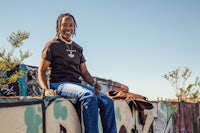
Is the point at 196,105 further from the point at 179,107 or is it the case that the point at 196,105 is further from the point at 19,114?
the point at 19,114

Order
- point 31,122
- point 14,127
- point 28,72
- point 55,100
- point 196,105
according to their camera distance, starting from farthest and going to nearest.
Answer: point 28,72 → point 196,105 → point 55,100 → point 31,122 → point 14,127

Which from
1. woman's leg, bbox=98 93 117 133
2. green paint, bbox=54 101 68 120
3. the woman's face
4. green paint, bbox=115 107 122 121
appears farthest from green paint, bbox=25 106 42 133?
green paint, bbox=115 107 122 121

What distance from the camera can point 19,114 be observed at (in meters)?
3.06

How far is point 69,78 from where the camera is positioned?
3.99m

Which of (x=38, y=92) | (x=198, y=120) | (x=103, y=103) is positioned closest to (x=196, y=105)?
(x=198, y=120)

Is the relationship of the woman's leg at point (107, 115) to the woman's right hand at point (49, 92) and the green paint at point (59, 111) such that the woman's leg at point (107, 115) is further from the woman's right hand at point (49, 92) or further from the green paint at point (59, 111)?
the woman's right hand at point (49, 92)

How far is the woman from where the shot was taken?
3604mm

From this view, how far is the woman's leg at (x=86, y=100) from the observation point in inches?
140

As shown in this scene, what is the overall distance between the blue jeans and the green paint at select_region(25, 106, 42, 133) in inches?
21.7

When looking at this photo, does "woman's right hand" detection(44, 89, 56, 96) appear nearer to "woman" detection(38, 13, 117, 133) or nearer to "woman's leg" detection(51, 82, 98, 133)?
"woman" detection(38, 13, 117, 133)

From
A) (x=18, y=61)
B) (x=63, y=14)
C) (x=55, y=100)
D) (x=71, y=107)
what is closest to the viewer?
(x=55, y=100)

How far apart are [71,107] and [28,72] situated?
1095cm

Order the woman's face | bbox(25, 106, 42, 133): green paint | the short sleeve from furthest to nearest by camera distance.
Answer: the woman's face → the short sleeve → bbox(25, 106, 42, 133): green paint

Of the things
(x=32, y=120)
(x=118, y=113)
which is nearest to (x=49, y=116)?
(x=32, y=120)
